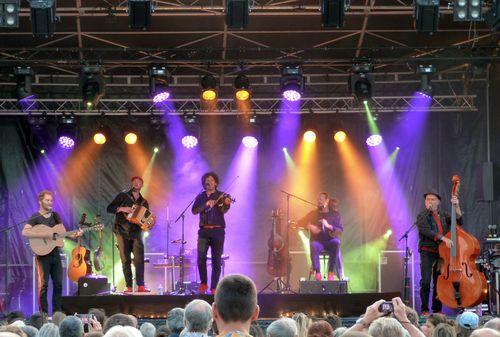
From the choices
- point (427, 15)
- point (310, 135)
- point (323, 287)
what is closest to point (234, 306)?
point (427, 15)

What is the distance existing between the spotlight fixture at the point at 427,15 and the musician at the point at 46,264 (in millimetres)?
6540

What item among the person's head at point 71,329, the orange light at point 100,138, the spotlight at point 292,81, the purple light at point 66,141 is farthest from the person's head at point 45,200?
the person's head at point 71,329

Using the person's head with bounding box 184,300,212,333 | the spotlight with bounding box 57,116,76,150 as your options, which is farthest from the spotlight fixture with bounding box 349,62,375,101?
the person's head with bounding box 184,300,212,333

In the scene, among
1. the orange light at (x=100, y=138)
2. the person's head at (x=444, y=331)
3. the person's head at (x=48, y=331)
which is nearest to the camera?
the person's head at (x=444, y=331)

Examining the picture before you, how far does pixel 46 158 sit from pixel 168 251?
325cm

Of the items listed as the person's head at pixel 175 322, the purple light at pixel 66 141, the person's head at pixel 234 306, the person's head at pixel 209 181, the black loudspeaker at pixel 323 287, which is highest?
the purple light at pixel 66 141

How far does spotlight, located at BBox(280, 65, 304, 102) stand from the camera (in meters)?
16.8

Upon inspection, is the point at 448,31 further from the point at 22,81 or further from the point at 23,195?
the point at 23,195

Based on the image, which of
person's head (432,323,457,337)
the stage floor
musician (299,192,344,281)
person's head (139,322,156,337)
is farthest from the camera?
musician (299,192,344,281)

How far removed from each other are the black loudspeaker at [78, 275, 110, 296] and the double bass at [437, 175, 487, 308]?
570cm

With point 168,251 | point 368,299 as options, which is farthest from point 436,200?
point 168,251

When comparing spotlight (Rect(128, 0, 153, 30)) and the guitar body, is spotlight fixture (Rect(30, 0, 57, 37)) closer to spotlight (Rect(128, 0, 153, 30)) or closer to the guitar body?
spotlight (Rect(128, 0, 153, 30))

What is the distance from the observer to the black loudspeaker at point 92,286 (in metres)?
15.4

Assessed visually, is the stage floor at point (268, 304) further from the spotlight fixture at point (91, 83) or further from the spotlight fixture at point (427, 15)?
the spotlight fixture at point (427, 15)
